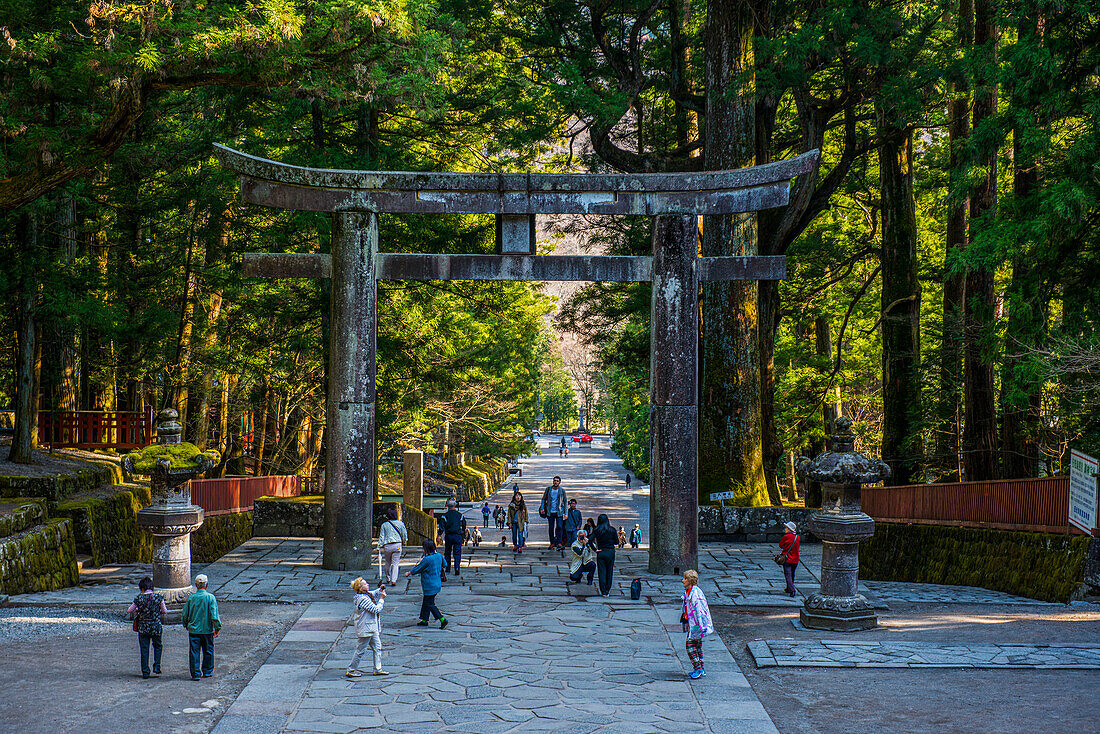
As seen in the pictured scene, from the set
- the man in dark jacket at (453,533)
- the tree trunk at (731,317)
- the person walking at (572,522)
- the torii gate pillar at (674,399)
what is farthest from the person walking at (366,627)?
the tree trunk at (731,317)

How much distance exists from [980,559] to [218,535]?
16546 mm

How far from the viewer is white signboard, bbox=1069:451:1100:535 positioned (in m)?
11.9

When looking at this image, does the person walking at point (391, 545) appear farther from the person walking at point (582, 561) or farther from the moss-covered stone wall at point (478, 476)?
the moss-covered stone wall at point (478, 476)

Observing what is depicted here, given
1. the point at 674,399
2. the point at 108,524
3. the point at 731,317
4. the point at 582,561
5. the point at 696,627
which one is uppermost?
the point at 731,317

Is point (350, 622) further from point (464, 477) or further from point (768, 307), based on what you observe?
point (464, 477)

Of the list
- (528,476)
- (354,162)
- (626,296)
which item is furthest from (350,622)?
(528,476)

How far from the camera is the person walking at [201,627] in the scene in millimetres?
8875

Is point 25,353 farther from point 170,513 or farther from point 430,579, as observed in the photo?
point 430,579

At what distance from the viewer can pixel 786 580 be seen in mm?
13234

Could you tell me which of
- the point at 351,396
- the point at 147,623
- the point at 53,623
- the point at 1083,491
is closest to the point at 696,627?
the point at 147,623

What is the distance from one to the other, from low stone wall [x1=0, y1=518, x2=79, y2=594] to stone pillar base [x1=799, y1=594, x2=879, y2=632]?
1137cm

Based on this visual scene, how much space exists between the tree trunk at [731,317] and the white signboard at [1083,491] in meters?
6.95

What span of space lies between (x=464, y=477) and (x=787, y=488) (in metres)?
20.5

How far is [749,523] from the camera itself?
1800 cm
